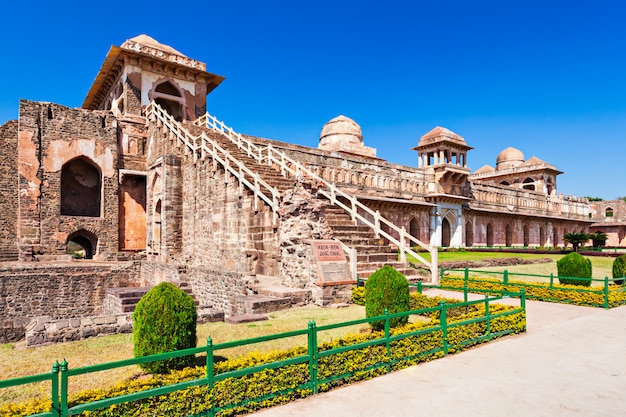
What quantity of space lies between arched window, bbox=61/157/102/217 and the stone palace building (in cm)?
8

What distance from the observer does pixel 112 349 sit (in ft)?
27.9

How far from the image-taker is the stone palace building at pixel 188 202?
568 inches

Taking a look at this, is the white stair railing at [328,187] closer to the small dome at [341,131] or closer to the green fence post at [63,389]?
the green fence post at [63,389]

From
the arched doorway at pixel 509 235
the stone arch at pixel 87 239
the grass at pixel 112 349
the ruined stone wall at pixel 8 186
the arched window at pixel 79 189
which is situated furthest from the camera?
the arched doorway at pixel 509 235

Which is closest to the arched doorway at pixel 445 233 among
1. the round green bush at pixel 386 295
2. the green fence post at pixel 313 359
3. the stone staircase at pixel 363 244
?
the stone staircase at pixel 363 244

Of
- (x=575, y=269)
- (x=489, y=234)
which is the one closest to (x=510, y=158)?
(x=489, y=234)

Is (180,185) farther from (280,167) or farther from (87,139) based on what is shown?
(87,139)

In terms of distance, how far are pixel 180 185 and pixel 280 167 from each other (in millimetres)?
4948

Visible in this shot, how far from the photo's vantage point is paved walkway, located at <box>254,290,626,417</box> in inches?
206

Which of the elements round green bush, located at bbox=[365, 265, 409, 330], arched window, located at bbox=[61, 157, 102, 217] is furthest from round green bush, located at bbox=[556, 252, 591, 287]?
arched window, located at bbox=[61, 157, 102, 217]

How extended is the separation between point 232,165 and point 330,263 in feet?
26.5

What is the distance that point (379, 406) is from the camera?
210 inches

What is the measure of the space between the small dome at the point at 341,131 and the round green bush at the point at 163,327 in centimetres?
3194

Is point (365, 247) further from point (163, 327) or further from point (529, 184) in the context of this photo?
point (529, 184)
